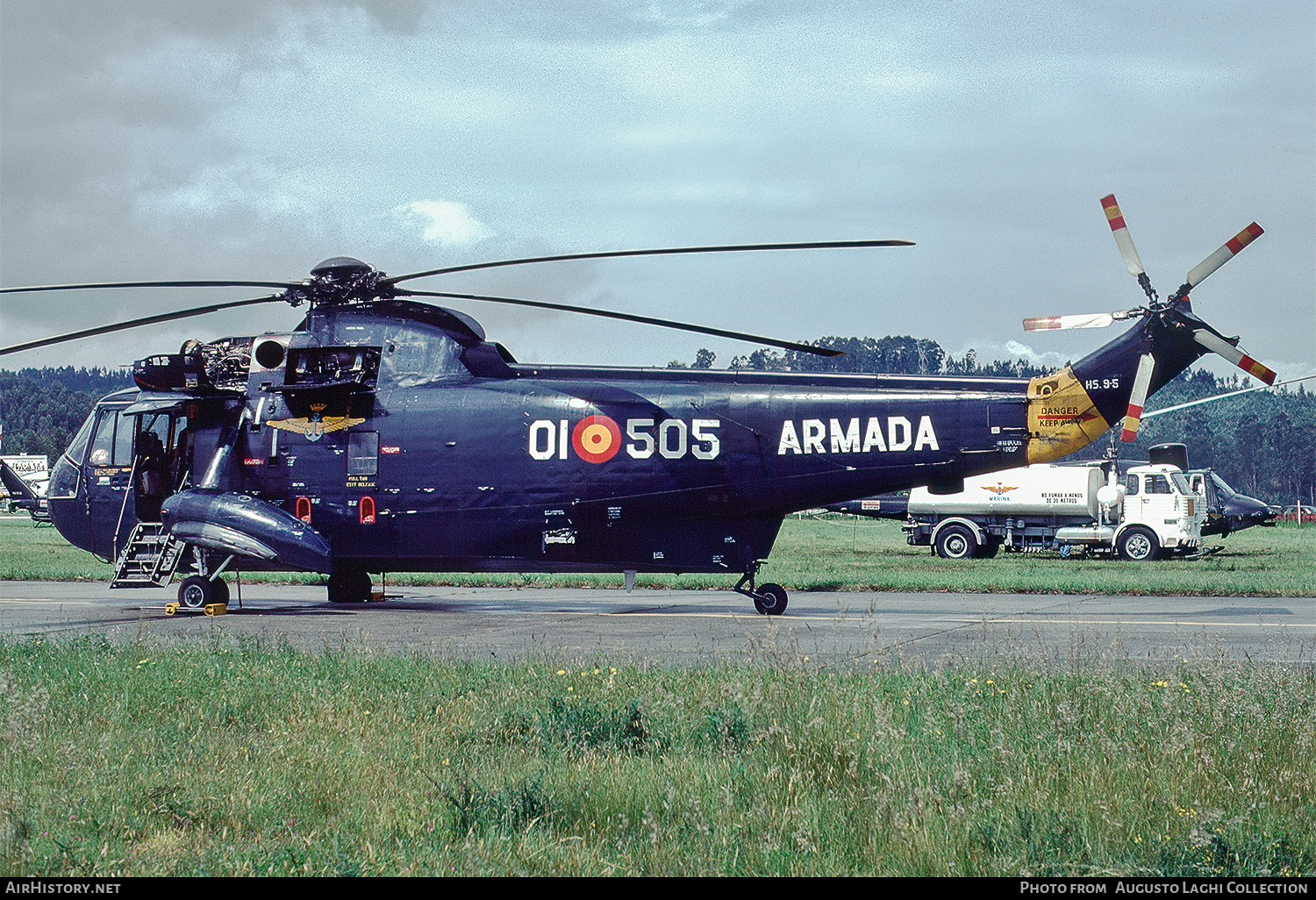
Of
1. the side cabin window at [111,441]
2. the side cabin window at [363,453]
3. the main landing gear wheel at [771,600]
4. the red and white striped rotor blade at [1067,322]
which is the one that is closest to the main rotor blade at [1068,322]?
the red and white striped rotor blade at [1067,322]

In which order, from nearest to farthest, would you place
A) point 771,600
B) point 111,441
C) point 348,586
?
point 771,600 < point 111,441 < point 348,586

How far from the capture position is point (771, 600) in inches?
714

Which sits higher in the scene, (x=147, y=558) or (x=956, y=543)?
(x=956, y=543)

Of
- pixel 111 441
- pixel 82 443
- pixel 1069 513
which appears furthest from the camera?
pixel 1069 513

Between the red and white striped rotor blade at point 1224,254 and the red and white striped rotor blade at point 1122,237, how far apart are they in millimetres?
729

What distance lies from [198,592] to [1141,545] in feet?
95.4

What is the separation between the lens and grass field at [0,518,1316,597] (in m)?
23.6

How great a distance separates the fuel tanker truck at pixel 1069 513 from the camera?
124 ft

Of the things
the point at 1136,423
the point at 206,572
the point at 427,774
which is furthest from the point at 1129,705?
the point at 206,572

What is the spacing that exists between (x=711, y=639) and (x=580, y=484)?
4.68 metres

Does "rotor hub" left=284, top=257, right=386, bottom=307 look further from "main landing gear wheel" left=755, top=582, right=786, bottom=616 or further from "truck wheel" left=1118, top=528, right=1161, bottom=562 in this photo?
"truck wheel" left=1118, top=528, right=1161, bottom=562

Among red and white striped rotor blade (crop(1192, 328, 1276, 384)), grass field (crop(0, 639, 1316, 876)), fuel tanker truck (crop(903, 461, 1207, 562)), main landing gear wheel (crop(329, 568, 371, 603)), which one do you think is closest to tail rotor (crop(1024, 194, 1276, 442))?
red and white striped rotor blade (crop(1192, 328, 1276, 384))

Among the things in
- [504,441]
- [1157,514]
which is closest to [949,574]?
[1157,514]

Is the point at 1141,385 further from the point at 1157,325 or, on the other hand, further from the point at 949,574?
the point at 949,574
